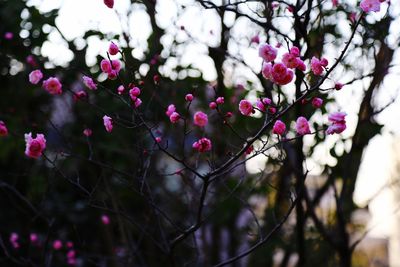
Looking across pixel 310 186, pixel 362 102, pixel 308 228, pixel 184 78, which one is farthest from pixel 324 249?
pixel 184 78

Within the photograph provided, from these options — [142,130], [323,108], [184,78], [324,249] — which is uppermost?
[184,78]

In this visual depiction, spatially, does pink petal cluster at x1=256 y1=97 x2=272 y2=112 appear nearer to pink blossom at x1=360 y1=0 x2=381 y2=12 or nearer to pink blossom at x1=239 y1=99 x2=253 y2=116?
pink blossom at x1=239 y1=99 x2=253 y2=116

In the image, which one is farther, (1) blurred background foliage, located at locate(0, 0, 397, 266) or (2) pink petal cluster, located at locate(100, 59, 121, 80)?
(1) blurred background foliage, located at locate(0, 0, 397, 266)

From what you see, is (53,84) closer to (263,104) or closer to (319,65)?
(263,104)

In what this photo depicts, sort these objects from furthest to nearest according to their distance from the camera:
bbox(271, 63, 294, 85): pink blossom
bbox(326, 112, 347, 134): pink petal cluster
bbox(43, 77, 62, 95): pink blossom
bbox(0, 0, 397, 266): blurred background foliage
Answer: bbox(0, 0, 397, 266): blurred background foliage → bbox(43, 77, 62, 95): pink blossom → bbox(326, 112, 347, 134): pink petal cluster → bbox(271, 63, 294, 85): pink blossom

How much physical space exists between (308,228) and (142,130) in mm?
1816

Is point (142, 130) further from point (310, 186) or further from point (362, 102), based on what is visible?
point (310, 186)

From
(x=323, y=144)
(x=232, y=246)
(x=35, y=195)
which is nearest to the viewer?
(x=323, y=144)

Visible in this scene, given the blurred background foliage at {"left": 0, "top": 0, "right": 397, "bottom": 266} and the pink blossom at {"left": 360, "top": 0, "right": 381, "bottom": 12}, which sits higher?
the blurred background foliage at {"left": 0, "top": 0, "right": 397, "bottom": 266}

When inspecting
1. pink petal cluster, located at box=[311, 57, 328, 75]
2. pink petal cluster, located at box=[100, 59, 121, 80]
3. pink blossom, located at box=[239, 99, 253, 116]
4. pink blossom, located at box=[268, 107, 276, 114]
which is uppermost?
pink petal cluster, located at box=[100, 59, 121, 80]

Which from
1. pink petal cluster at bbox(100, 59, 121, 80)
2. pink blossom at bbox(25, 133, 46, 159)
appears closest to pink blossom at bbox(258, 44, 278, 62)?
pink petal cluster at bbox(100, 59, 121, 80)

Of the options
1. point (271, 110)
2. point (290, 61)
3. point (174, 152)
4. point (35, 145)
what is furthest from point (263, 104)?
point (174, 152)

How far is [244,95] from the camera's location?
11.1 ft

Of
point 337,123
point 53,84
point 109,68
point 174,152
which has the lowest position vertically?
point 337,123
